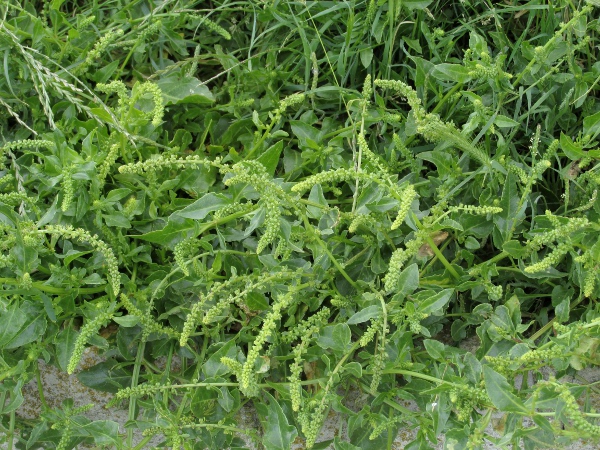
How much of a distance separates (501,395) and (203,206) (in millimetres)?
843

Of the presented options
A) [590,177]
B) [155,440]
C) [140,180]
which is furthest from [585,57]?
[155,440]

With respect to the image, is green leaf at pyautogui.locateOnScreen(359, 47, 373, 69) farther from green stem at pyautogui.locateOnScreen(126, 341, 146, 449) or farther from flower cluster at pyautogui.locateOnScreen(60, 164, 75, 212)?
green stem at pyautogui.locateOnScreen(126, 341, 146, 449)

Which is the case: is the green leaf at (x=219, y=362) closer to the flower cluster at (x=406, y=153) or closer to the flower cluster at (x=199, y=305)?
the flower cluster at (x=199, y=305)

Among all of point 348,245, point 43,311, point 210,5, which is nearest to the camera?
point 43,311

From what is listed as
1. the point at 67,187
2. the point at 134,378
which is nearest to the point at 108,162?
the point at 67,187

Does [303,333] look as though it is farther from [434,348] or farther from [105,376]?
[105,376]

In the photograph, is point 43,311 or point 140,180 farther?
point 140,180

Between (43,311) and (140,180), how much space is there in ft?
1.64

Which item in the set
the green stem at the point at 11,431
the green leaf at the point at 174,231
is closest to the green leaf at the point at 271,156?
the green leaf at the point at 174,231

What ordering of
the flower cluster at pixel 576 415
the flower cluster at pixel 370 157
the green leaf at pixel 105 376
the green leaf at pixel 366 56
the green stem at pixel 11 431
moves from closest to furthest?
the flower cluster at pixel 576 415
the flower cluster at pixel 370 157
the green stem at pixel 11 431
the green leaf at pixel 105 376
the green leaf at pixel 366 56

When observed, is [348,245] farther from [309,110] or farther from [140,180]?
[140,180]

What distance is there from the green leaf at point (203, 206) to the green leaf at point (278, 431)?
20.1 inches

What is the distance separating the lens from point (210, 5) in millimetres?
2615

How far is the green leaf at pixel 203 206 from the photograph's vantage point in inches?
71.6
